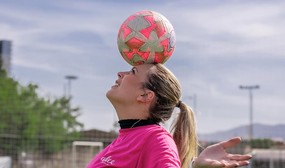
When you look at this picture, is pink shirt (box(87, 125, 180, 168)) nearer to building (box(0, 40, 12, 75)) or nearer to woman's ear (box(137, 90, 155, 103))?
woman's ear (box(137, 90, 155, 103))

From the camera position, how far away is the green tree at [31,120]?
20797mm

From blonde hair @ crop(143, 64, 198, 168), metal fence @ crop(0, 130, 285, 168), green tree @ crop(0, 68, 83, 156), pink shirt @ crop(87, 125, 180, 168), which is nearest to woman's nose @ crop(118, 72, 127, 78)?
blonde hair @ crop(143, 64, 198, 168)

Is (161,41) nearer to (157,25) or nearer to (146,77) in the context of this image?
(157,25)

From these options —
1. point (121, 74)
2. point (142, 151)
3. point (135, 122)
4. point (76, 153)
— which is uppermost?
point (121, 74)

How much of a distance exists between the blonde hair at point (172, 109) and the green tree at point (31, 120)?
53.7ft

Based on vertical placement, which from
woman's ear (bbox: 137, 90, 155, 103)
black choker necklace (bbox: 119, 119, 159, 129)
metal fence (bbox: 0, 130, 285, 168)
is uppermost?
woman's ear (bbox: 137, 90, 155, 103)

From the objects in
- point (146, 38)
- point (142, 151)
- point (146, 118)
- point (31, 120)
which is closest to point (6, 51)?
point (31, 120)

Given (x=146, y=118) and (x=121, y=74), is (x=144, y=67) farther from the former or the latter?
(x=146, y=118)

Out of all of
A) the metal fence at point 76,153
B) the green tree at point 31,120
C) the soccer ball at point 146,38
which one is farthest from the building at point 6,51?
the soccer ball at point 146,38

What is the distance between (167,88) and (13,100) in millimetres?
21921

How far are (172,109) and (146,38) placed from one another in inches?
16.4

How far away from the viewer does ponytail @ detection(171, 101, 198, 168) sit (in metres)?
3.03

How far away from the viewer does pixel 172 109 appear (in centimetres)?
304

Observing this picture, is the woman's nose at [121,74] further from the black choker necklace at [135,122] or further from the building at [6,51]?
the building at [6,51]
